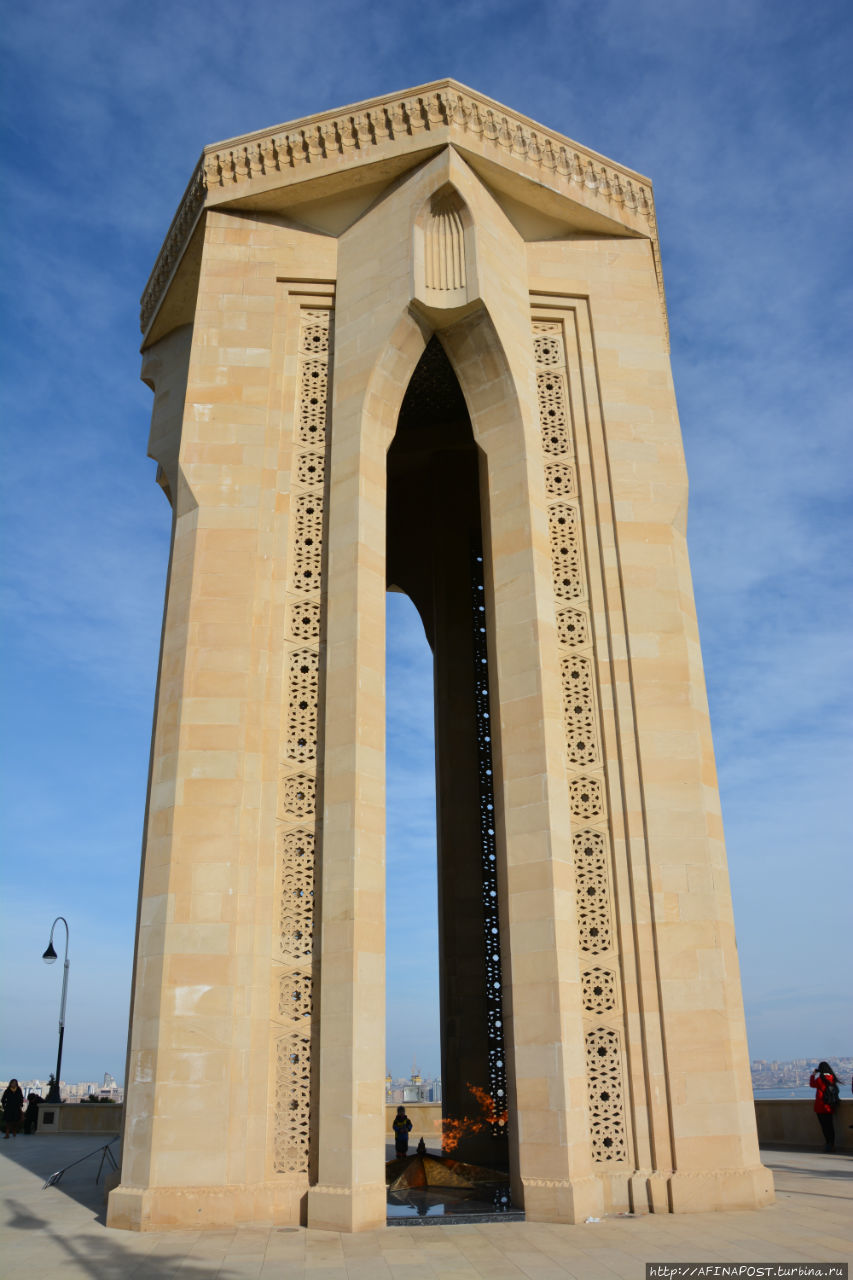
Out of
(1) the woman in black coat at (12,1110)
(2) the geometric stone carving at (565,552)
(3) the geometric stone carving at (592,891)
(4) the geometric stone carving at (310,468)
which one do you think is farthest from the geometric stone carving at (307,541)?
(1) the woman in black coat at (12,1110)

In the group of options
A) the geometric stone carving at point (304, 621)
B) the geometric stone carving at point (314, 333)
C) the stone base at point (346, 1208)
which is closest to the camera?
the stone base at point (346, 1208)

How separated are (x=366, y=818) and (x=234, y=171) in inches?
313

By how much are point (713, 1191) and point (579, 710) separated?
446 centimetres

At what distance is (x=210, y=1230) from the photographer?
793cm

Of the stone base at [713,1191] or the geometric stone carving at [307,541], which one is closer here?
the stone base at [713,1191]

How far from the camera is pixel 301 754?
32.3 feet

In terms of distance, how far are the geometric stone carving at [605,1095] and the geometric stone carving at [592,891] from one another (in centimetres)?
79

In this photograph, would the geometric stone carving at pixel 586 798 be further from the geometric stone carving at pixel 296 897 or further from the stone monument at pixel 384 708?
the geometric stone carving at pixel 296 897

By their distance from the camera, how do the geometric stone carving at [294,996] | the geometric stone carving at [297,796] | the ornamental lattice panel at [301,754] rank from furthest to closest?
the geometric stone carving at [297,796] → the geometric stone carving at [294,996] → the ornamental lattice panel at [301,754]

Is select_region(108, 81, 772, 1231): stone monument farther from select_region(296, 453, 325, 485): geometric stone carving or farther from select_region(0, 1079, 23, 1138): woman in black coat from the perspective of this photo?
select_region(0, 1079, 23, 1138): woman in black coat

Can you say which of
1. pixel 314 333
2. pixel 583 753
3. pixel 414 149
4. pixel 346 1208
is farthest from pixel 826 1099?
pixel 414 149

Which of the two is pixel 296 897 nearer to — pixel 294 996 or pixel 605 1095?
pixel 294 996

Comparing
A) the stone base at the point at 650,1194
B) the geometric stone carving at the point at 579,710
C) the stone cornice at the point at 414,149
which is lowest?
the stone base at the point at 650,1194

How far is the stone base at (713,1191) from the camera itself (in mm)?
8469
